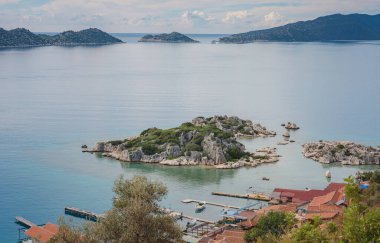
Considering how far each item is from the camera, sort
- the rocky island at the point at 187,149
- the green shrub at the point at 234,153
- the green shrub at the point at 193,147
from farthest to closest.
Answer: the green shrub at the point at 234,153 → the green shrub at the point at 193,147 → the rocky island at the point at 187,149

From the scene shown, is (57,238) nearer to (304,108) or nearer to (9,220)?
(9,220)

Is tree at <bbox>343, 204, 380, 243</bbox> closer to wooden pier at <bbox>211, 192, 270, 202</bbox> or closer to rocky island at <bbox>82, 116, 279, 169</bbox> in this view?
wooden pier at <bbox>211, 192, 270, 202</bbox>

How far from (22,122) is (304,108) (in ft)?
197

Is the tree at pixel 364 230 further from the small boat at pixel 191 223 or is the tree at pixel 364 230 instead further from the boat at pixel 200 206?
the boat at pixel 200 206

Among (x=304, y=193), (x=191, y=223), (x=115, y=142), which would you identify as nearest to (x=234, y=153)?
(x=115, y=142)

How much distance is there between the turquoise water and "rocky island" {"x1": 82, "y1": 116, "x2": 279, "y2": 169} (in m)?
1.92

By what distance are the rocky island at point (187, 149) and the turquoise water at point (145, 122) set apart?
1.92m

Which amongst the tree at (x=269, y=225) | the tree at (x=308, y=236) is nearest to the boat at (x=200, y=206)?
the tree at (x=269, y=225)

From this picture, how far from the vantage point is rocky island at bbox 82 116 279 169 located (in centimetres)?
7243

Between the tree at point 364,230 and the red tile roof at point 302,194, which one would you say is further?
the red tile roof at point 302,194

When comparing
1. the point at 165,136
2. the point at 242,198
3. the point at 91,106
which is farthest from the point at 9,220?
the point at 91,106

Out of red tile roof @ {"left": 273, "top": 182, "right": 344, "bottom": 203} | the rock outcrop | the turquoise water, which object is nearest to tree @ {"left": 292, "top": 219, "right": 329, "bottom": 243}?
the turquoise water

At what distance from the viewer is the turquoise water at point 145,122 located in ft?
201

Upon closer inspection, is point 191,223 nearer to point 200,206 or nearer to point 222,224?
point 222,224
